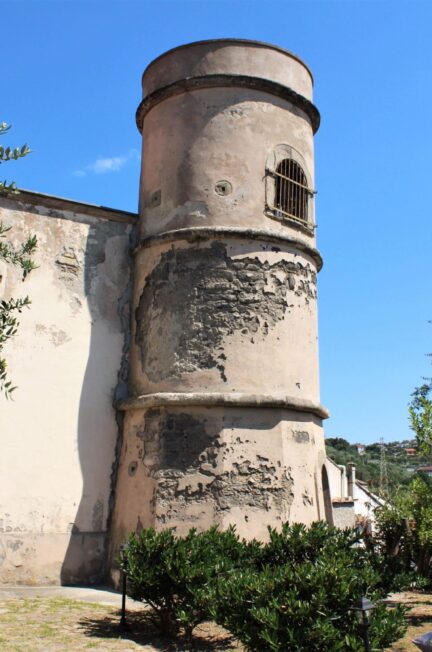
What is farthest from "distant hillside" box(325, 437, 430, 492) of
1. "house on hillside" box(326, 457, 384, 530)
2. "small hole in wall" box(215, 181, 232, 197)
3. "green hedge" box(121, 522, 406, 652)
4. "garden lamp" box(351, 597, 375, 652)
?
"garden lamp" box(351, 597, 375, 652)

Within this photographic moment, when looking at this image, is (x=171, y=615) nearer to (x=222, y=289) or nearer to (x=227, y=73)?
(x=222, y=289)

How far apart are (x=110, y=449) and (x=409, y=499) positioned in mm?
6002

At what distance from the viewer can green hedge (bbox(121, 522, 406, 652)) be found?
195 inches

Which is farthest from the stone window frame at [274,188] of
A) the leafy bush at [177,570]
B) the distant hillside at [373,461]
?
the distant hillside at [373,461]

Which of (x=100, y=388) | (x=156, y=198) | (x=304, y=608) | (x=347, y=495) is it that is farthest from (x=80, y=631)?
(x=347, y=495)

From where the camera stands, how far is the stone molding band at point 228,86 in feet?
33.0

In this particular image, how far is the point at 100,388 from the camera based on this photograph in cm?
998

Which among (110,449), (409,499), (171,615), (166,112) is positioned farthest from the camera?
(409,499)

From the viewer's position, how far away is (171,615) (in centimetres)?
649

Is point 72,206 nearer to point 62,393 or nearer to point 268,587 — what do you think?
point 62,393

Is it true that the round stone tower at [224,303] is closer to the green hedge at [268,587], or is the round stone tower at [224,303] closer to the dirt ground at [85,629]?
the dirt ground at [85,629]

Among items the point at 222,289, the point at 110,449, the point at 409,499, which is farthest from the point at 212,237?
the point at 409,499

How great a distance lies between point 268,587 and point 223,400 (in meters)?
3.59

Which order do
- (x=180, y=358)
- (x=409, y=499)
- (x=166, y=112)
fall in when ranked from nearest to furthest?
(x=180, y=358), (x=166, y=112), (x=409, y=499)
